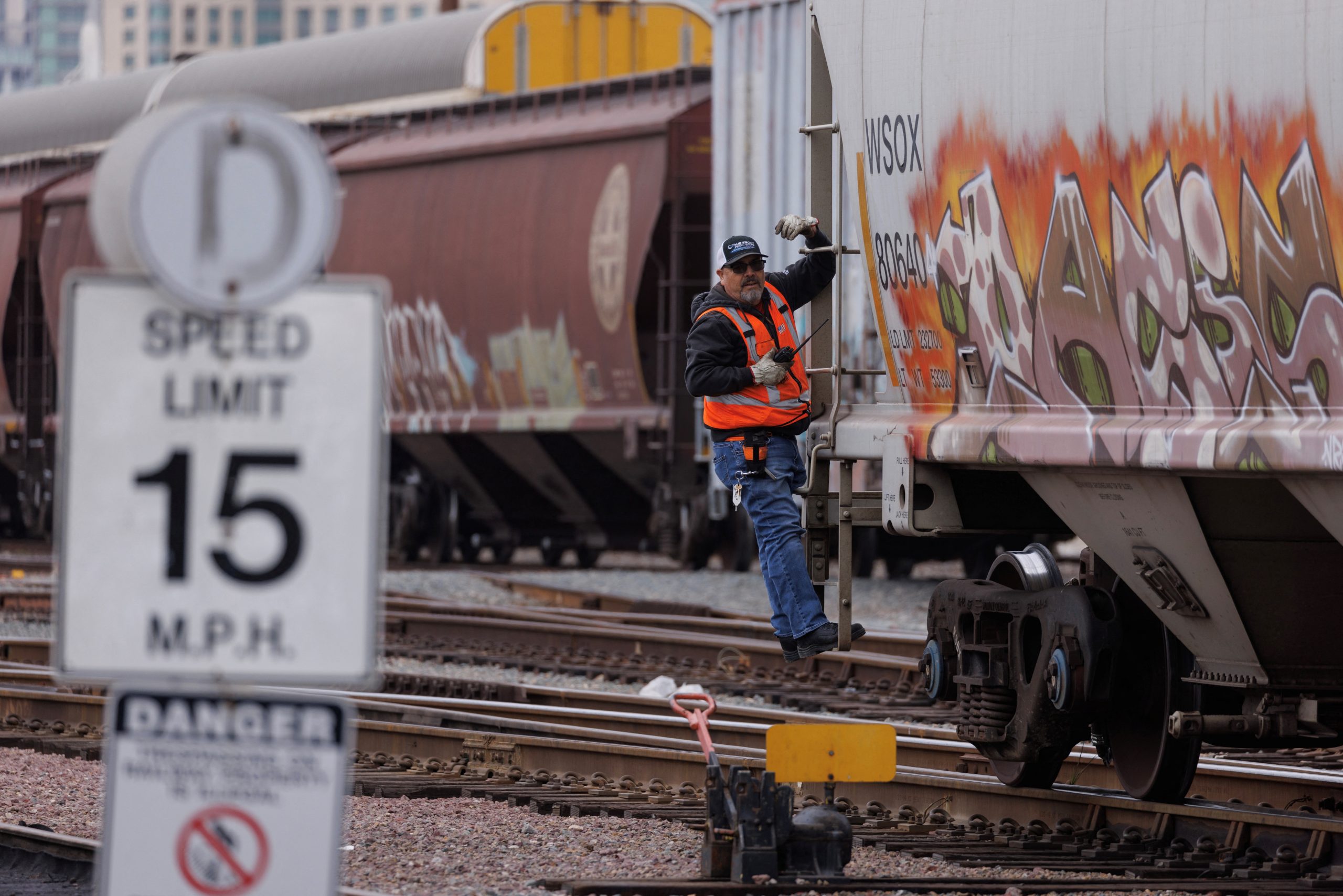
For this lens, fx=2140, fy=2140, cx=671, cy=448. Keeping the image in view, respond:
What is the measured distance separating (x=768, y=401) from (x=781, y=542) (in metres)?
0.49

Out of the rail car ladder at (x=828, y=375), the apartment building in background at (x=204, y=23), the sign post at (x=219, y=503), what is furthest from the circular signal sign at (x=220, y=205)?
the apartment building in background at (x=204, y=23)

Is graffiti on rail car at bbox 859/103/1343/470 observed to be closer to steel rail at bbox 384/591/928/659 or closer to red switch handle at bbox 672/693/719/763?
red switch handle at bbox 672/693/719/763

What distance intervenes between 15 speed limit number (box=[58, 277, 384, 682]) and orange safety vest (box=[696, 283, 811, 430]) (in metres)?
4.08

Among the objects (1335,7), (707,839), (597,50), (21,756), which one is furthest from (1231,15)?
(597,50)

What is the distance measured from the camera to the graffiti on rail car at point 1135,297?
5215mm

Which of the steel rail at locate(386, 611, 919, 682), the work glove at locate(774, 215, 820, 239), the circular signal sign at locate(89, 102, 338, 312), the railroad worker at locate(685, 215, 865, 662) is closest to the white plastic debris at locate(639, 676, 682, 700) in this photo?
the steel rail at locate(386, 611, 919, 682)

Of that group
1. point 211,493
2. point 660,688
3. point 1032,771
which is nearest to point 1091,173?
point 1032,771

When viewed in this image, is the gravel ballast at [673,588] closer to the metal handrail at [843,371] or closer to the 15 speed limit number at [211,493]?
the metal handrail at [843,371]

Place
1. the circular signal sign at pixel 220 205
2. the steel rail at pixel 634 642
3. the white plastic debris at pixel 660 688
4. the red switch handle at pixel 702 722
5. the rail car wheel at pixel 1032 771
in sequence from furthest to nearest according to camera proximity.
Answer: the steel rail at pixel 634 642 → the white plastic debris at pixel 660 688 → the rail car wheel at pixel 1032 771 → the red switch handle at pixel 702 722 → the circular signal sign at pixel 220 205

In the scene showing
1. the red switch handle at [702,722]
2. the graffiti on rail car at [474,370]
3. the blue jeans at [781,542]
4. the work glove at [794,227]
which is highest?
the graffiti on rail car at [474,370]

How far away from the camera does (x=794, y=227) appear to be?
7289mm

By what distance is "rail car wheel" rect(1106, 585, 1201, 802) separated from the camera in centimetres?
672

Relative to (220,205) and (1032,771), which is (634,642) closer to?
(1032,771)

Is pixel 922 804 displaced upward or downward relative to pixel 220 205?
downward
